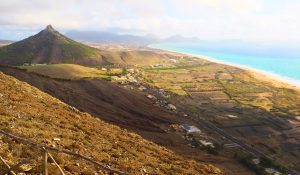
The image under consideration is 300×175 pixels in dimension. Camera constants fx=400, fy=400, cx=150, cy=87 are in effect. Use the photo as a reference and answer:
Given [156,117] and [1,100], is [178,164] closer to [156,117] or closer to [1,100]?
[1,100]

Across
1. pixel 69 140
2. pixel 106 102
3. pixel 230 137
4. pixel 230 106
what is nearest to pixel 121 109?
pixel 106 102

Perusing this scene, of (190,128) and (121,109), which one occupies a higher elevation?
(121,109)

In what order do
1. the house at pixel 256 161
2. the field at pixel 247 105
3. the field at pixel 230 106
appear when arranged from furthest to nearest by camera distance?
the field at pixel 247 105
the field at pixel 230 106
the house at pixel 256 161

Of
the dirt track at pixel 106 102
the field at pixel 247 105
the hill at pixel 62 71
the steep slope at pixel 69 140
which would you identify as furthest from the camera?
the hill at pixel 62 71

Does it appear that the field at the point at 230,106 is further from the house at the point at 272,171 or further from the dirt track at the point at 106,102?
the house at the point at 272,171

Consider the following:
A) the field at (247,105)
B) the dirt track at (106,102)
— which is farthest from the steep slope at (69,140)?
the field at (247,105)

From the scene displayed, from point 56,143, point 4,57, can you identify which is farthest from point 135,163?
point 4,57

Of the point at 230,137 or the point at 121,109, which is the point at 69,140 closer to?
the point at 121,109

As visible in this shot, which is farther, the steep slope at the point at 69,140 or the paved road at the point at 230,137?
the paved road at the point at 230,137
